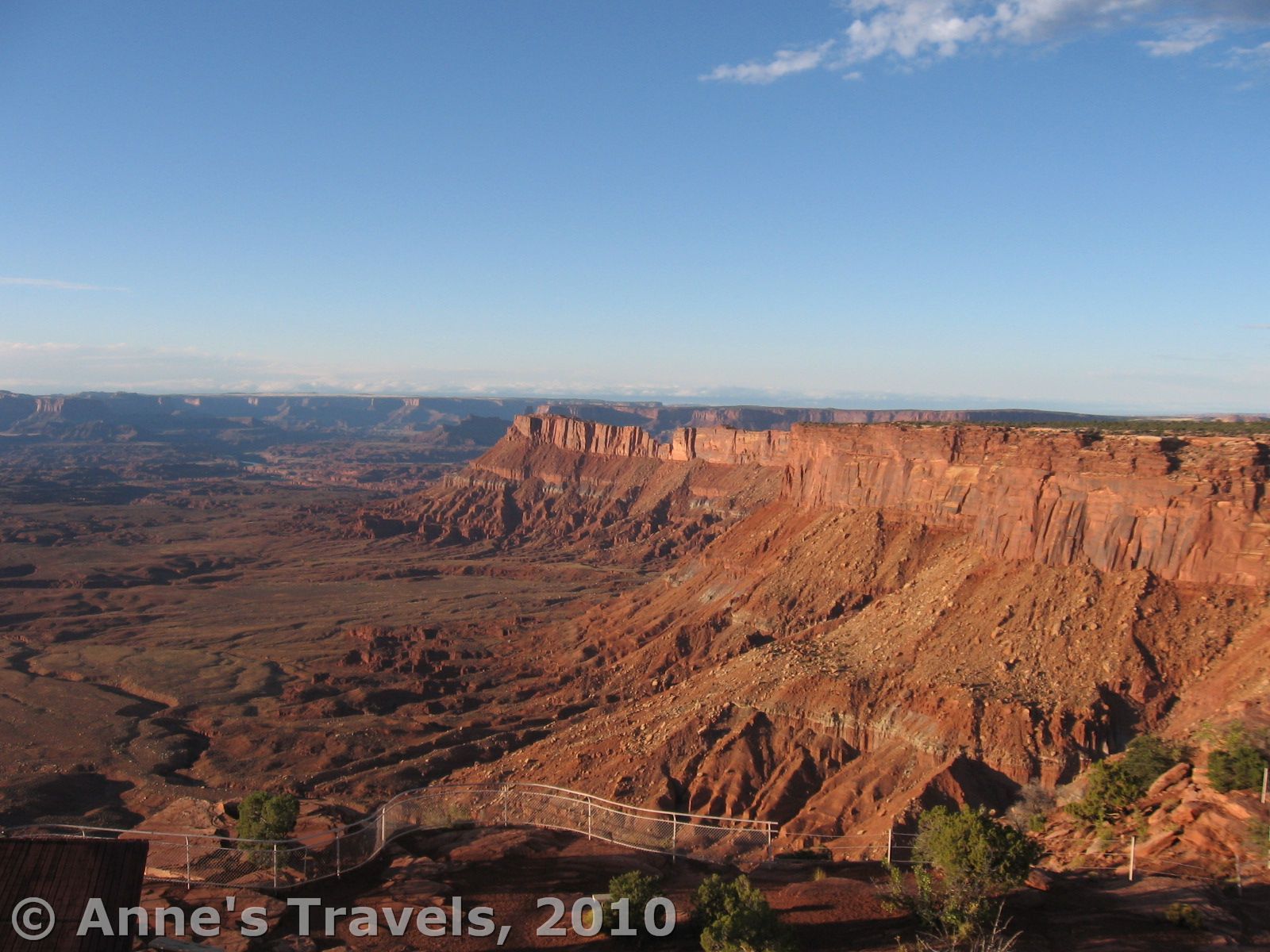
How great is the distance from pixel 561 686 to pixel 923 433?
29632 millimetres

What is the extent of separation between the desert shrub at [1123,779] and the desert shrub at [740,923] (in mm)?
13438

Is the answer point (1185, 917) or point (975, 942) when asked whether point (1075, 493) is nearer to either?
point (1185, 917)

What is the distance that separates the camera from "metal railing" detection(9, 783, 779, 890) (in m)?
22.1

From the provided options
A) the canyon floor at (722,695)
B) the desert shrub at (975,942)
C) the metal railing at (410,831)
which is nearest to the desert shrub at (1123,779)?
the canyon floor at (722,695)

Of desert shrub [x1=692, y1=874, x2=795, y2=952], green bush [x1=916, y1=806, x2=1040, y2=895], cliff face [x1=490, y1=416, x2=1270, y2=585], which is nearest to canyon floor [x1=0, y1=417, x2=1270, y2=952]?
cliff face [x1=490, y1=416, x2=1270, y2=585]

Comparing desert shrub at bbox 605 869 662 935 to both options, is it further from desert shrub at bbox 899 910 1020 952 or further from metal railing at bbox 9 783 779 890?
metal railing at bbox 9 783 779 890

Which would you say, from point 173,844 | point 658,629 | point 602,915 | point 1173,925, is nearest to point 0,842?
point 173,844

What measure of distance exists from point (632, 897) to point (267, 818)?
11.7m

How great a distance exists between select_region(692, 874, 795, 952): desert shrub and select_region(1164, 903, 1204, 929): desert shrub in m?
8.18

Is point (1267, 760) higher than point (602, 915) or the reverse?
higher

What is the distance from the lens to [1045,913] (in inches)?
795

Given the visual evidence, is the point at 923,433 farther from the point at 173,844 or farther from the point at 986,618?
the point at 173,844

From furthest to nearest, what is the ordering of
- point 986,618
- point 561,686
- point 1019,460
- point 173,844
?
1. point 561,686
2. point 1019,460
3. point 986,618
4. point 173,844

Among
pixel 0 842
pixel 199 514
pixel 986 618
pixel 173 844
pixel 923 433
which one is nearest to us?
pixel 0 842
